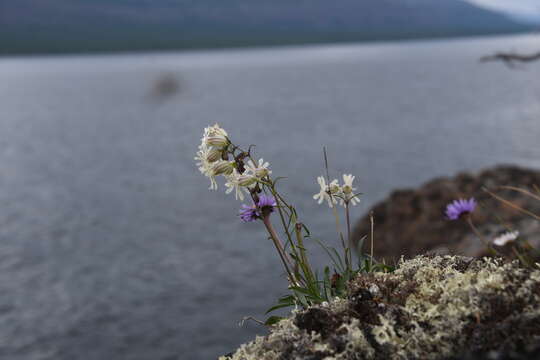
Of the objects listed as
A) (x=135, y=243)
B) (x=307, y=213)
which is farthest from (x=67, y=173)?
(x=307, y=213)

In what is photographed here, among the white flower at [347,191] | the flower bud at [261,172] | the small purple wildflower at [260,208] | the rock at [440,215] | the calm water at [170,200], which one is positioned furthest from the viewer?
the calm water at [170,200]

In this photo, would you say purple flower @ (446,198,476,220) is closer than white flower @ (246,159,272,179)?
No

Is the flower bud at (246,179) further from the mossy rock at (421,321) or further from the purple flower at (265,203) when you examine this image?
the mossy rock at (421,321)

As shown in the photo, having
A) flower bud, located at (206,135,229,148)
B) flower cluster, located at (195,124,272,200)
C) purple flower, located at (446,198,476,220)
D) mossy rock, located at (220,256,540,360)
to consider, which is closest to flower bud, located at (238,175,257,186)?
flower cluster, located at (195,124,272,200)

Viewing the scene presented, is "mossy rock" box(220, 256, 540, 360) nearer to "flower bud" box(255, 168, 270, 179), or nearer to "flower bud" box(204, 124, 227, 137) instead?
"flower bud" box(255, 168, 270, 179)

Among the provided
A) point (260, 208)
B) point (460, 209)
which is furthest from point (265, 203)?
point (460, 209)

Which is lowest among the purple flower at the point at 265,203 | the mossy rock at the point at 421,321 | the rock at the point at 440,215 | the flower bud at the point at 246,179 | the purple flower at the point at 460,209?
the mossy rock at the point at 421,321

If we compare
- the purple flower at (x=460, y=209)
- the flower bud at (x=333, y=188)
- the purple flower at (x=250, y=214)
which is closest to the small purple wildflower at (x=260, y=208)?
the purple flower at (x=250, y=214)

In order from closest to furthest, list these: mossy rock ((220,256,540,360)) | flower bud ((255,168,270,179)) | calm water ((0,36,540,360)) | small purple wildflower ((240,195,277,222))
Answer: mossy rock ((220,256,540,360)) → flower bud ((255,168,270,179)) → small purple wildflower ((240,195,277,222)) → calm water ((0,36,540,360))
